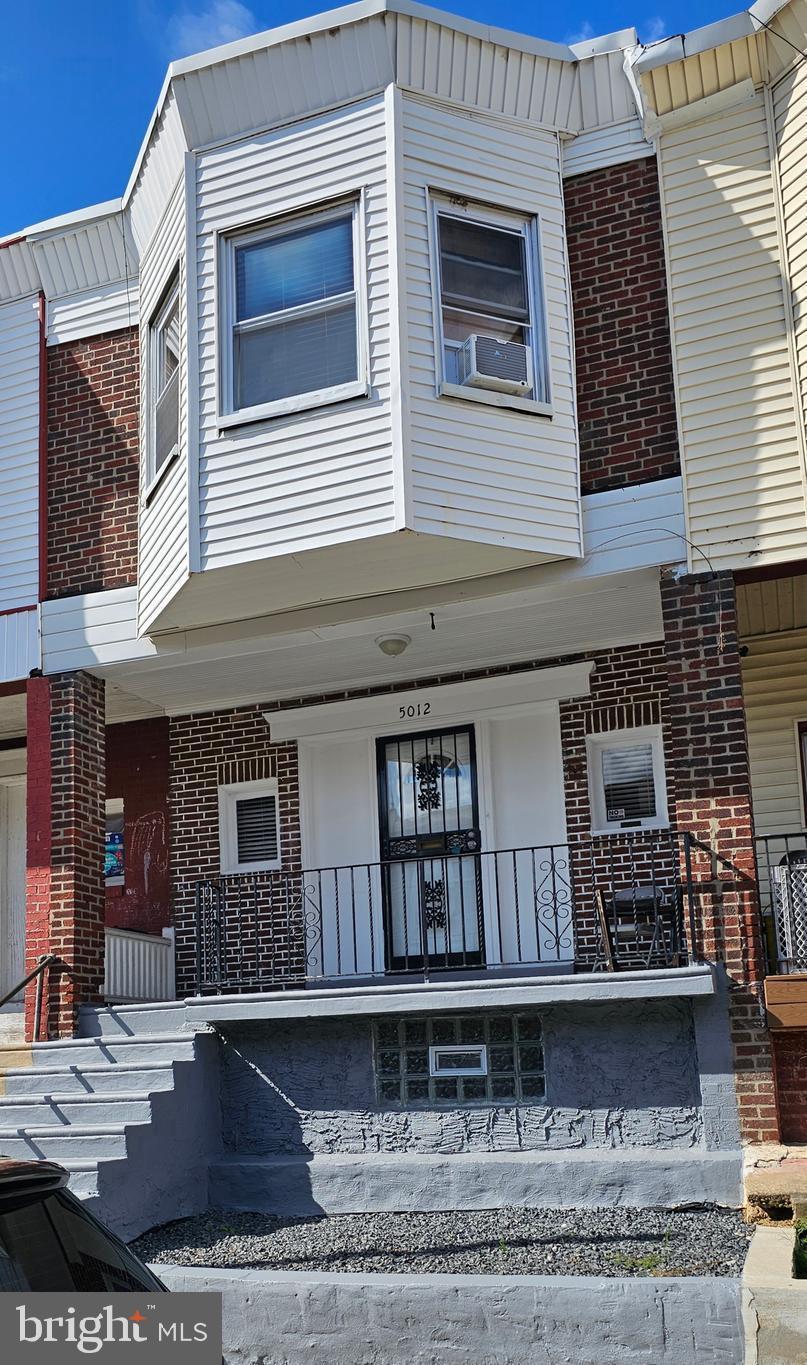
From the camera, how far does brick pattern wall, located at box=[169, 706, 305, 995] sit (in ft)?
40.3

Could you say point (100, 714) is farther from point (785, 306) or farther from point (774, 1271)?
point (774, 1271)

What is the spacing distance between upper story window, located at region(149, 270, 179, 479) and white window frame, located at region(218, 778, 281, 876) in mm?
3113

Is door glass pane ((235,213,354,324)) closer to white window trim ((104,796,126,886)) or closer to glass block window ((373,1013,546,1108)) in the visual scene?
white window trim ((104,796,126,886))

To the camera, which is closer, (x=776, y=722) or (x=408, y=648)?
(x=408, y=648)

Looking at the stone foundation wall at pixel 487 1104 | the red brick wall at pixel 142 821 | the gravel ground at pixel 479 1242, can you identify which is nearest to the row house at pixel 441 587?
the stone foundation wall at pixel 487 1104

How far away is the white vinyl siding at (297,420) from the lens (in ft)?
31.5

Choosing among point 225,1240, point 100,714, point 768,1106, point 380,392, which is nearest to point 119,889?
point 100,714

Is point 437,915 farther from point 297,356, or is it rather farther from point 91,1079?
point 297,356

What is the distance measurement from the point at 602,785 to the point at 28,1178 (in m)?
8.34

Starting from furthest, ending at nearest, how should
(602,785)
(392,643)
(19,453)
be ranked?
(19,453) → (602,785) → (392,643)

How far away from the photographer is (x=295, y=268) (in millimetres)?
10359

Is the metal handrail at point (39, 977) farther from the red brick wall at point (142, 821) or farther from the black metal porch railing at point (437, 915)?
the red brick wall at point (142, 821)

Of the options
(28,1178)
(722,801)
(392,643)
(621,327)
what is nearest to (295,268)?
(621,327)

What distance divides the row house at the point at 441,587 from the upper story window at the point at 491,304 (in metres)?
0.03
